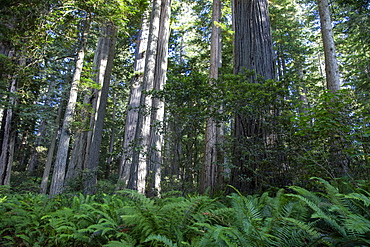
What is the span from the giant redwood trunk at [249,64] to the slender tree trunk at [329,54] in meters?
4.23

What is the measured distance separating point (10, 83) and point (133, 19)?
5.96m

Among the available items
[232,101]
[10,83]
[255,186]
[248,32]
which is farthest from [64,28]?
[255,186]

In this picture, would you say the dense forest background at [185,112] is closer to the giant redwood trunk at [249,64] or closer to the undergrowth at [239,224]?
the giant redwood trunk at [249,64]

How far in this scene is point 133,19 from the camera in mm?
10570

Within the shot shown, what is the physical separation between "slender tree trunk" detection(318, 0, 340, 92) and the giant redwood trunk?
13.9ft

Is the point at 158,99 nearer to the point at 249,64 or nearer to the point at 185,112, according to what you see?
the point at 185,112

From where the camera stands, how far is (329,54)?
8164mm

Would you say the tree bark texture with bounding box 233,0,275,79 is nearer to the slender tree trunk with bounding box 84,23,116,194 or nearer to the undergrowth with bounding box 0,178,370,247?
the undergrowth with bounding box 0,178,370,247

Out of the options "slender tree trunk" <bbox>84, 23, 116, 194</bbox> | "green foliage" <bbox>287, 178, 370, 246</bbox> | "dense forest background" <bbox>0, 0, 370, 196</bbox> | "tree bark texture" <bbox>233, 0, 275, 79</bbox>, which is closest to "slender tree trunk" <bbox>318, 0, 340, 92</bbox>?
"dense forest background" <bbox>0, 0, 370, 196</bbox>

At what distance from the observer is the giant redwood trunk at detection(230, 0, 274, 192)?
4.07m

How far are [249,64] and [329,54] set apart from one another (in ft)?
17.4

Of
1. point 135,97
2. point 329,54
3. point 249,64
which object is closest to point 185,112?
point 249,64

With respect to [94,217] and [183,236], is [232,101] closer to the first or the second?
[183,236]

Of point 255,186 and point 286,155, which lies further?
point 255,186
